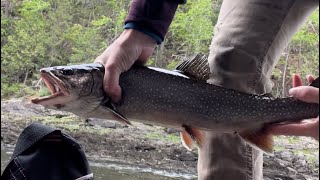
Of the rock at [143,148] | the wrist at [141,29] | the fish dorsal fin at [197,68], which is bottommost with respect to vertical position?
the rock at [143,148]

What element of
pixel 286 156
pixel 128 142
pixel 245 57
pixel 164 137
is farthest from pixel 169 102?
pixel 128 142

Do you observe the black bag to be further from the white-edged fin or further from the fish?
the white-edged fin

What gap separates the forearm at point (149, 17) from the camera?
1505 mm

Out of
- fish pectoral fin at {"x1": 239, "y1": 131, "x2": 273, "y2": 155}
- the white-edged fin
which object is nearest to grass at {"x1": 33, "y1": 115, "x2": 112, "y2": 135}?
the white-edged fin

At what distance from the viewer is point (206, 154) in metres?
1.67

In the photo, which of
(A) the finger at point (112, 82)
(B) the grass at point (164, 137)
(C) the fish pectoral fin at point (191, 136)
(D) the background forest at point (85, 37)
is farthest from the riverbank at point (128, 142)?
(A) the finger at point (112, 82)

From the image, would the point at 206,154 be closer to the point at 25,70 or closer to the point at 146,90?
the point at 146,90

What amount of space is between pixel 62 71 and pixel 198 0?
139cm

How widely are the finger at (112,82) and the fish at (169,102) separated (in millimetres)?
16

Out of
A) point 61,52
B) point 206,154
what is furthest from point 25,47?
point 206,154

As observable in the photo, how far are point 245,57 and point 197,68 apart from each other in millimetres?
214

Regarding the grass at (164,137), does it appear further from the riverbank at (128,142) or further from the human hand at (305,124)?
the human hand at (305,124)

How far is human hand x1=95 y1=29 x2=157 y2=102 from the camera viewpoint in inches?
54.6

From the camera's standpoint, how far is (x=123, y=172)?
3988mm
